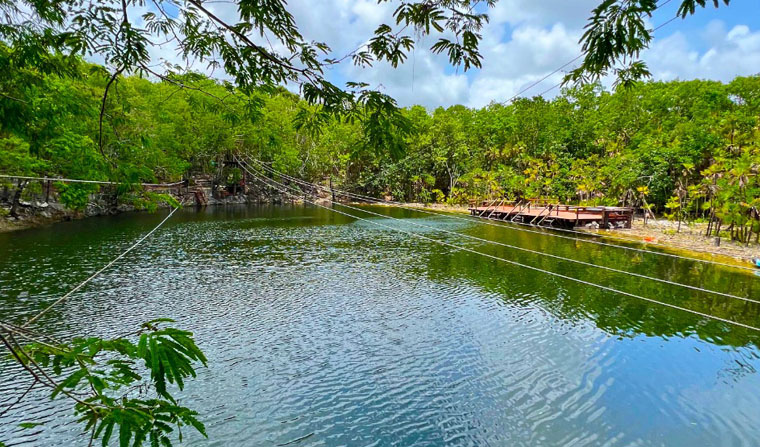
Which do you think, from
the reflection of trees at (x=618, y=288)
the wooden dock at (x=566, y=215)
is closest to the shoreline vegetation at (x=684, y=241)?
the wooden dock at (x=566, y=215)

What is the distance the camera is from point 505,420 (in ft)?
21.5

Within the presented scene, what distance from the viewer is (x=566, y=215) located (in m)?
27.6

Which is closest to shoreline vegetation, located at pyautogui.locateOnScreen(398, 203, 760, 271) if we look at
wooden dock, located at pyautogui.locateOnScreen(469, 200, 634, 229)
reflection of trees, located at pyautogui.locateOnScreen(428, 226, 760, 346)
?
wooden dock, located at pyautogui.locateOnScreen(469, 200, 634, 229)

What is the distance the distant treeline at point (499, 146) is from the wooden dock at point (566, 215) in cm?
274

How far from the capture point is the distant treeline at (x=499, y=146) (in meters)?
13.8

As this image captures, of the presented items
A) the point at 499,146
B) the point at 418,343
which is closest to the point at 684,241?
the point at 418,343

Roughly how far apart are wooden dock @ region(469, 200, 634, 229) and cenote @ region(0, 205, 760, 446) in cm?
837

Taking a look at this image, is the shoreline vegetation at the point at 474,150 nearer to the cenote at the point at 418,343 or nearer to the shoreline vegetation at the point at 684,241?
the shoreline vegetation at the point at 684,241

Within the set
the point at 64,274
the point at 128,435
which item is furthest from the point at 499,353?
the point at 64,274

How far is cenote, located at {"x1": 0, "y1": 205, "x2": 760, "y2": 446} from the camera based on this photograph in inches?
251

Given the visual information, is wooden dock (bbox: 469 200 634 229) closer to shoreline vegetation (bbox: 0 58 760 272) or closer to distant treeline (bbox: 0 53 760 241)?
shoreline vegetation (bbox: 0 58 760 272)

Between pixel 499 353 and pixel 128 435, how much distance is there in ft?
27.1

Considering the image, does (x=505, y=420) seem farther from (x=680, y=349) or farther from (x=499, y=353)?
(x=680, y=349)

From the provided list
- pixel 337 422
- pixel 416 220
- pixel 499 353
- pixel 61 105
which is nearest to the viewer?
pixel 61 105
